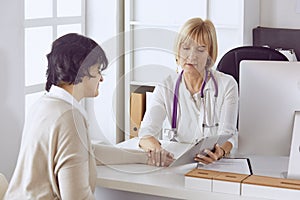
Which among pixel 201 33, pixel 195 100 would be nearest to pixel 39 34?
pixel 201 33

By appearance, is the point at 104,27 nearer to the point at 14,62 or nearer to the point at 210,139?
the point at 14,62

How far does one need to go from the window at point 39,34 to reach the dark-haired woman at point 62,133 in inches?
69.2

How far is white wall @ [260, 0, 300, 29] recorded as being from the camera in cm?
427

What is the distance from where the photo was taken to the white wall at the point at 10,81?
Result: 3.24m

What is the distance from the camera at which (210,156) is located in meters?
2.21

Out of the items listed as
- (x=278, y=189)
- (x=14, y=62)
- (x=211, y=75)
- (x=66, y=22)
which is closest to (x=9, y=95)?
(x=14, y=62)

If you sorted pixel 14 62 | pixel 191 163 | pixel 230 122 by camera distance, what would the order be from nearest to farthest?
pixel 191 163 → pixel 230 122 → pixel 14 62

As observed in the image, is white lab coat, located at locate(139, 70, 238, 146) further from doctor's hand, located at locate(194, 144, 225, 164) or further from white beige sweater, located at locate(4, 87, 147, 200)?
white beige sweater, located at locate(4, 87, 147, 200)

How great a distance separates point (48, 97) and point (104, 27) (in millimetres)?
2565

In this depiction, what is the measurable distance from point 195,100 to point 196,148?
26 centimetres

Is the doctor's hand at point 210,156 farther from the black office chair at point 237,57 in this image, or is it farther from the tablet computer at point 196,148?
the black office chair at point 237,57

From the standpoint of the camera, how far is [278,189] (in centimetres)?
185

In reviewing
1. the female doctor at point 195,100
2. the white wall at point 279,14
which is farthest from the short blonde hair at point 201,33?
the white wall at point 279,14

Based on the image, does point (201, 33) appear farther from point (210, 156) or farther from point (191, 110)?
point (210, 156)
